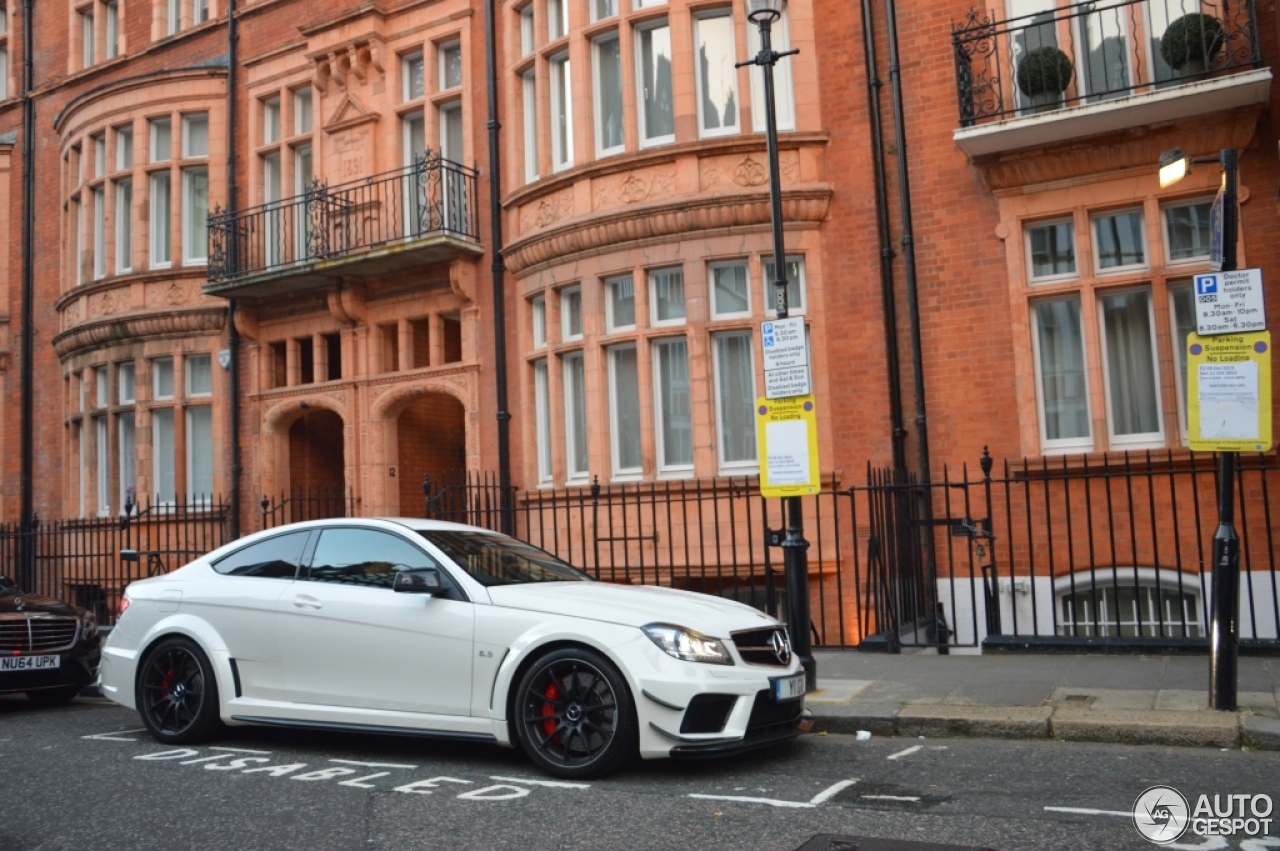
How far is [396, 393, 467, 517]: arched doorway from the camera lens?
1675 cm

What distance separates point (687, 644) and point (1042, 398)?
274 inches

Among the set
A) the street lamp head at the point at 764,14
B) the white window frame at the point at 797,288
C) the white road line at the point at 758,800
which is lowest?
the white road line at the point at 758,800

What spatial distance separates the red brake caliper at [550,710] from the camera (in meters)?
6.56

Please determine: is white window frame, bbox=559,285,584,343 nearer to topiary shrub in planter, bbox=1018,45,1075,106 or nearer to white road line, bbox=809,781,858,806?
topiary shrub in planter, bbox=1018,45,1075,106

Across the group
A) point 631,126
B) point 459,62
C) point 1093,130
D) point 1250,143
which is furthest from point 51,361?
point 1250,143

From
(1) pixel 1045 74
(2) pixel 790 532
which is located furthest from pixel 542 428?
(1) pixel 1045 74

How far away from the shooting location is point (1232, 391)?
24.1 feet

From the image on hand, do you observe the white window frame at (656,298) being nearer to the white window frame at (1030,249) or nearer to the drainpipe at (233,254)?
the white window frame at (1030,249)

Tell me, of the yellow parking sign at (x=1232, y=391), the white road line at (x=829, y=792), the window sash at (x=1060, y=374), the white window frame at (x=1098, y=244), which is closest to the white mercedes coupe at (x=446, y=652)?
the white road line at (x=829, y=792)

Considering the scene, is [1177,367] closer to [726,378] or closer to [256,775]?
[726,378]

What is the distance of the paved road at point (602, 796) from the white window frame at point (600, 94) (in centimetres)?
844

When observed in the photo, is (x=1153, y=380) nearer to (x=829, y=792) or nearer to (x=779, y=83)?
(x=779, y=83)

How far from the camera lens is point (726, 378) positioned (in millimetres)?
13352

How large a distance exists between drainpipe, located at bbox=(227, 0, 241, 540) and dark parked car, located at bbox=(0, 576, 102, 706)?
639 cm
